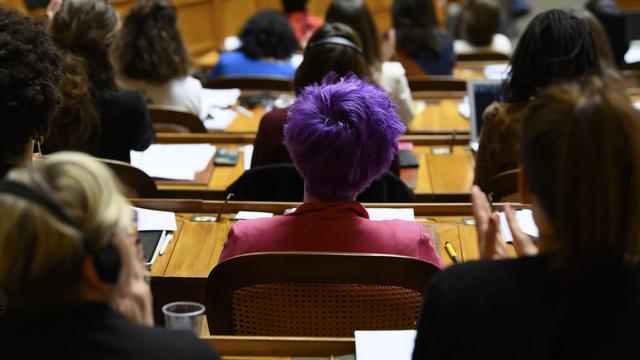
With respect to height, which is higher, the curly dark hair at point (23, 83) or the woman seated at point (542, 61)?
the curly dark hair at point (23, 83)

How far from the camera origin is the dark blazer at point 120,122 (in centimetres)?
339

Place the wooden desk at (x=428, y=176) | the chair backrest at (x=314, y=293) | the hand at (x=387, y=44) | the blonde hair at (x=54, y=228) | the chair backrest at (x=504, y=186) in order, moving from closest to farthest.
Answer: the blonde hair at (x=54, y=228)
the chair backrest at (x=314, y=293)
the chair backrest at (x=504, y=186)
the wooden desk at (x=428, y=176)
the hand at (x=387, y=44)

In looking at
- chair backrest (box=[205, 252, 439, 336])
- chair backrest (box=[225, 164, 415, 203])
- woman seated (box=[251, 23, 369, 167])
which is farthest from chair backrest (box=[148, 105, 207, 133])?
chair backrest (box=[205, 252, 439, 336])

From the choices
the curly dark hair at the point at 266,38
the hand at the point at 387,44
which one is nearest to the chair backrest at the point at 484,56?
the hand at the point at 387,44

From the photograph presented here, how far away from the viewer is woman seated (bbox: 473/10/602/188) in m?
3.10

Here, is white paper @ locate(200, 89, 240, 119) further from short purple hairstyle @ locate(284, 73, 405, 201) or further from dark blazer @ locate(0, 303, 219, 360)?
dark blazer @ locate(0, 303, 219, 360)

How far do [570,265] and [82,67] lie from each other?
233cm

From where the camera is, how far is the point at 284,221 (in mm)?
2154

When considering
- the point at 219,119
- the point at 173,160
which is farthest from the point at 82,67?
the point at 219,119

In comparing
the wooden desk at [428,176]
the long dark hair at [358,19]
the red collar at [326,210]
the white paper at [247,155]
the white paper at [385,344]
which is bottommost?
the wooden desk at [428,176]

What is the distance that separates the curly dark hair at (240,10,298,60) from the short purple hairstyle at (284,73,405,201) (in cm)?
319

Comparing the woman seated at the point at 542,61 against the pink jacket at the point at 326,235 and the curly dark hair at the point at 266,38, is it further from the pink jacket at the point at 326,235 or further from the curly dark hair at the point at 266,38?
the curly dark hair at the point at 266,38

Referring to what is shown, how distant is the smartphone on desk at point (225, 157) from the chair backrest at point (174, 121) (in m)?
0.29

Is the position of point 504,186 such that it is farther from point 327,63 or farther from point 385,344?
point 385,344
